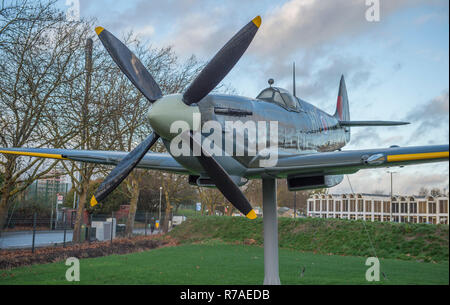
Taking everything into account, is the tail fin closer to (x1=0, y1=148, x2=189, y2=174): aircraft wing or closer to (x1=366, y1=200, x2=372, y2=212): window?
(x1=0, y1=148, x2=189, y2=174): aircraft wing

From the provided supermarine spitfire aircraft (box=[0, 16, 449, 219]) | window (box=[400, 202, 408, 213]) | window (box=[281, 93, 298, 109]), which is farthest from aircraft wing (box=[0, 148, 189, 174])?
window (box=[400, 202, 408, 213])

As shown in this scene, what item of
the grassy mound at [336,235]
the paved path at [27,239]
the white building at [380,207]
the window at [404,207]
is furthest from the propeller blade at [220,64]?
the window at [404,207]

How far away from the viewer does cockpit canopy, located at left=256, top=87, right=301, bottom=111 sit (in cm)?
816

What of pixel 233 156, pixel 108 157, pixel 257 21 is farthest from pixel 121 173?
pixel 257 21

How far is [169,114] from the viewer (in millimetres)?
6242

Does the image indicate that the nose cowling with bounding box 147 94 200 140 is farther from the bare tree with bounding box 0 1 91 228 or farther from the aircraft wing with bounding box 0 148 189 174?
the bare tree with bounding box 0 1 91 228

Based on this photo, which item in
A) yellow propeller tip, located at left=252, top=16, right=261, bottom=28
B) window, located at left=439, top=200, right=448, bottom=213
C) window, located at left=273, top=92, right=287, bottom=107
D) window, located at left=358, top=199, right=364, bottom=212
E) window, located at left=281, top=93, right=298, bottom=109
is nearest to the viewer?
yellow propeller tip, located at left=252, top=16, right=261, bottom=28

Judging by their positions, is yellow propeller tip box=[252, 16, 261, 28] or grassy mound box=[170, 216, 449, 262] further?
grassy mound box=[170, 216, 449, 262]

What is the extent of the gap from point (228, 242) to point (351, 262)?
9.73 meters

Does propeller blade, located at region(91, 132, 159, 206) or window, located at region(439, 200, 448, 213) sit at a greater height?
propeller blade, located at region(91, 132, 159, 206)

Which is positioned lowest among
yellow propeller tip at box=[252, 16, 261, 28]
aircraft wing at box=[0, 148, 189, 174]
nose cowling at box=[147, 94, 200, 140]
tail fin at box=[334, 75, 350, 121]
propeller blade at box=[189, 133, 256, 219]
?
propeller blade at box=[189, 133, 256, 219]

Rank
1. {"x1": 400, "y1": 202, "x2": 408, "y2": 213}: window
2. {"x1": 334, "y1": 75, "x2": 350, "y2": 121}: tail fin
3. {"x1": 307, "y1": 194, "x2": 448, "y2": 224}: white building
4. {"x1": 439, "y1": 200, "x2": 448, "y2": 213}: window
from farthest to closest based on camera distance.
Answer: {"x1": 400, "y1": 202, "x2": 408, "y2": 213}: window → {"x1": 307, "y1": 194, "x2": 448, "y2": 224}: white building → {"x1": 439, "y1": 200, "x2": 448, "y2": 213}: window → {"x1": 334, "y1": 75, "x2": 350, "y2": 121}: tail fin

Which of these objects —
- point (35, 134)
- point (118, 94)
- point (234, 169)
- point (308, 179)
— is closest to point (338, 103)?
point (308, 179)

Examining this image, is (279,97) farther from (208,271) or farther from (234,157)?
(208,271)
